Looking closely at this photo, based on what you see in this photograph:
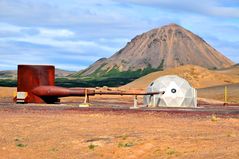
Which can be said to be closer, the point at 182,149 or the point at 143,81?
the point at 182,149

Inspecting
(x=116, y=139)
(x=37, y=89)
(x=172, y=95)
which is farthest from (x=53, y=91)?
(x=116, y=139)

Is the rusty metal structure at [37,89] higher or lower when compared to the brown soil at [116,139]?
higher

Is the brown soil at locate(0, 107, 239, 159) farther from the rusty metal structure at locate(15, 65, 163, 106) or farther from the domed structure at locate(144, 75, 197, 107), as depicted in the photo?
the domed structure at locate(144, 75, 197, 107)

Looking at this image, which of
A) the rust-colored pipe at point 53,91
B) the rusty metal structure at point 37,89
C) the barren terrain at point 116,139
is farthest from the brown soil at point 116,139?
the rusty metal structure at point 37,89

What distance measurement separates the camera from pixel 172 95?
51312 mm

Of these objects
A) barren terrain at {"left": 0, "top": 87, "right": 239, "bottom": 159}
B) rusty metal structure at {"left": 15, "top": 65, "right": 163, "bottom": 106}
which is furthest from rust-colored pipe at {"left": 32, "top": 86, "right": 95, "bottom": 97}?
barren terrain at {"left": 0, "top": 87, "right": 239, "bottom": 159}

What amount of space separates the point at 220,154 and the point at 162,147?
2940 mm

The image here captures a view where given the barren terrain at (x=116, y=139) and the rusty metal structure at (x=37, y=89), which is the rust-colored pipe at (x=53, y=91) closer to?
the rusty metal structure at (x=37, y=89)

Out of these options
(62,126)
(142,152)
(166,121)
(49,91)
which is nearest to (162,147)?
(142,152)

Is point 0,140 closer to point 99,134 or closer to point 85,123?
point 99,134

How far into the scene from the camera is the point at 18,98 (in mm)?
48938

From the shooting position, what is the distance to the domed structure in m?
51.1

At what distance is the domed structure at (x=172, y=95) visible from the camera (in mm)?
51094

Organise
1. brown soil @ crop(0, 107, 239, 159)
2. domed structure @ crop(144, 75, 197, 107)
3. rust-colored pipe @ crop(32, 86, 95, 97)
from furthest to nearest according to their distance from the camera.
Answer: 1. domed structure @ crop(144, 75, 197, 107)
2. rust-colored pipe @ crop(32, 86, 95, 97)
3. brown soil @ crop(0, 107, 239, 159)
